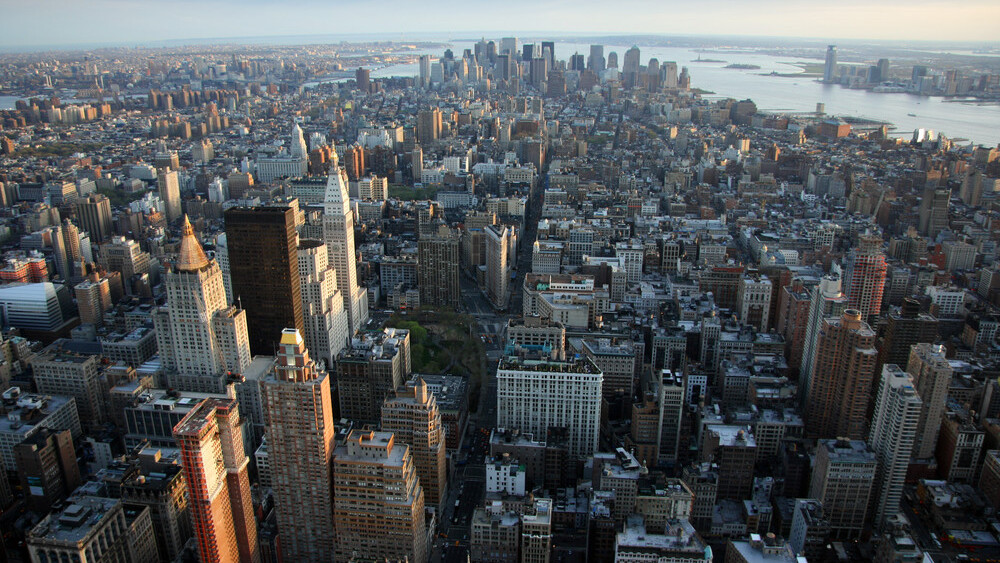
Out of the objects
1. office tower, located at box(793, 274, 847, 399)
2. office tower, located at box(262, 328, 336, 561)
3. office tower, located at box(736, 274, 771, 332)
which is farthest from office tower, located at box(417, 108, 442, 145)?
office tower, located at box(262, 328, 336, 561)

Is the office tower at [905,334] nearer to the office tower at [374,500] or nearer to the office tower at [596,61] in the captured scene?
the office tower at [374,500]

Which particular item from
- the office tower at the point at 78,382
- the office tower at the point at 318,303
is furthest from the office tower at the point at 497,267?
the office tower at the point at 78,382

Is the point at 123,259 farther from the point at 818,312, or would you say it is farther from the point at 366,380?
the point at 818,312

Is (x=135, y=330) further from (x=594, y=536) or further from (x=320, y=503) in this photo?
(x=594, y=536)

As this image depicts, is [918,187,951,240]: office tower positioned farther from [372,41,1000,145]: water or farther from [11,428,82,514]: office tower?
[11,428,82,514]: office tower

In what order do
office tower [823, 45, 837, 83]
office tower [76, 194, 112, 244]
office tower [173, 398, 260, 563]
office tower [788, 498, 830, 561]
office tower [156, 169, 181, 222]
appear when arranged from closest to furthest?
office tower [173, 398, 260, 563] < office tower [788, 498, 830, 561] < office tower [76, 194, 112, 244] < office tower [156, 169, 181, 222] < office tower [823, 45, 837, 83]
